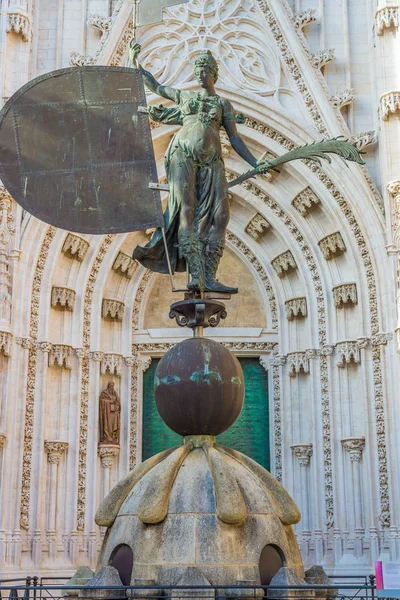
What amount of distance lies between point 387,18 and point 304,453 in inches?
370

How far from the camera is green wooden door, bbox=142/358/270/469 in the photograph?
17.9m

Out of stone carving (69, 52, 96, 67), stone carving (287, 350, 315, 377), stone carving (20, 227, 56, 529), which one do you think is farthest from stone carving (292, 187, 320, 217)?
stone carving (69, 52, 96, 67)

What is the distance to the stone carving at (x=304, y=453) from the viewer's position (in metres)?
16.9

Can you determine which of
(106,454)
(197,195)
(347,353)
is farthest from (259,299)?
(197,195)

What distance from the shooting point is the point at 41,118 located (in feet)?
26.3

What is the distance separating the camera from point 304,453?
16.9 metres

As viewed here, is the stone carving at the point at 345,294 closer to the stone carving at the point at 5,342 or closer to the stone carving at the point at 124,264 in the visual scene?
the stone carving at the point at 124,264

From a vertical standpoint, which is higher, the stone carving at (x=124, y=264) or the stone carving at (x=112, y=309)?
the stone carving at (x=124, y=264)

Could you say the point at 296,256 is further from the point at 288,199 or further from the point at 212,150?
the point at 212,150

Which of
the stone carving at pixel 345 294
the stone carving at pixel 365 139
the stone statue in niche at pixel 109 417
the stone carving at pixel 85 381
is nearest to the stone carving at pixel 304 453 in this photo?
the stone carving at pixel 345 294

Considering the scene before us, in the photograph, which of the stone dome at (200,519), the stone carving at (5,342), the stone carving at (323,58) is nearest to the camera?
the stone dome at (200,519)

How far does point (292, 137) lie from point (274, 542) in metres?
12.0

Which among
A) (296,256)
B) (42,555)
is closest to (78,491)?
(42,555)

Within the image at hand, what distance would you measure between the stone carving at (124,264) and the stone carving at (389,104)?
6226 mm
